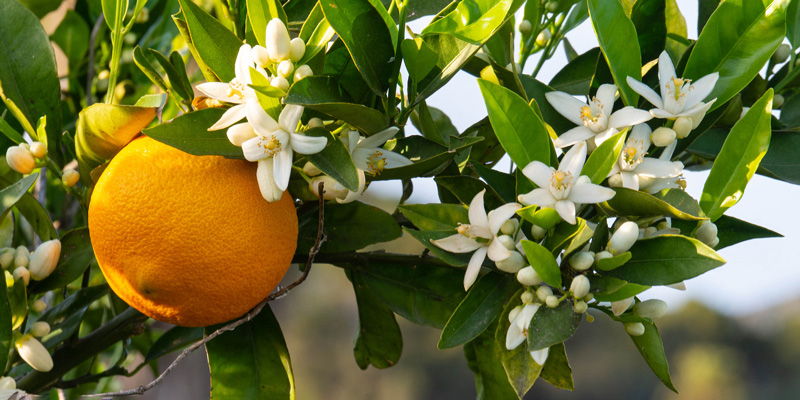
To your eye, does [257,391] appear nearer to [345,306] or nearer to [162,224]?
[162,224]

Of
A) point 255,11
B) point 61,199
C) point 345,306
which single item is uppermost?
point 255,11

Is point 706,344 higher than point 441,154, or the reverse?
point 441,154

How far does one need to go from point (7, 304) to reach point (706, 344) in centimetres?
362

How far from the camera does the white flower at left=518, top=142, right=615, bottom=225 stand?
0.46 m

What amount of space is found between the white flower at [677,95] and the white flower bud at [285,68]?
240mm

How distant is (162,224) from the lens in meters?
0.47

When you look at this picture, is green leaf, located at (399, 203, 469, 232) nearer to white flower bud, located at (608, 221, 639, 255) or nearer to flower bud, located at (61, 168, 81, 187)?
white flower bud, located at (608, 221, 639, 255)

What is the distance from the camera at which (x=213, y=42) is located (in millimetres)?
495

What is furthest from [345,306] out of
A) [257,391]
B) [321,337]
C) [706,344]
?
[257,391]

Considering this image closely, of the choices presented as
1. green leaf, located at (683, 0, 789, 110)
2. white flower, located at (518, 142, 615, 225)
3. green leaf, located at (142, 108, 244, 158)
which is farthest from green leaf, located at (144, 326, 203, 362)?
green leaf, located at (683, 0, 789, 110)

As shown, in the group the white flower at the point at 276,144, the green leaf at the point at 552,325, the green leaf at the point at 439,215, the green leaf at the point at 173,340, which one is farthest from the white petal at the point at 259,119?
the green leaf at the point at 173,340

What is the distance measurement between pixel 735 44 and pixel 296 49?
1.07 feet

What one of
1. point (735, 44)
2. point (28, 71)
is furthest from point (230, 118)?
point (735, 44)

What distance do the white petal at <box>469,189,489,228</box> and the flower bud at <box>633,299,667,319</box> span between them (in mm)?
134
